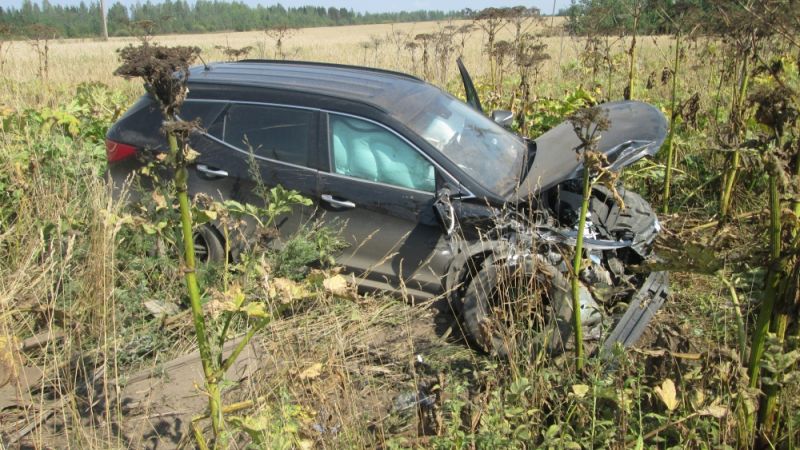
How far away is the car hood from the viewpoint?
4.36m

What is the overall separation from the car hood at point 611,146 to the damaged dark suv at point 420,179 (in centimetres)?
1

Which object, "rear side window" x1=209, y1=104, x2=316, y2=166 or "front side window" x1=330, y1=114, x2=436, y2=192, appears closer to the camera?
"front side window" x1=330, y1=114, x2=436, y2=192

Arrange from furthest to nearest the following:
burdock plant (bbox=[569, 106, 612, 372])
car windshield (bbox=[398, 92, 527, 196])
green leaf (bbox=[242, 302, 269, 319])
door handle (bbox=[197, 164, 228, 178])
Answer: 1. door handle (bbox=[197, 164, 228, 178])
2. car windshield (bbox=[398, 92, 527, 196])
3. burdock plant (bbox=[569, 106, 612, 372])
4. green leaf (bbox=[242, 302, 269, 319])

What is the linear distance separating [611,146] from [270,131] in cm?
239

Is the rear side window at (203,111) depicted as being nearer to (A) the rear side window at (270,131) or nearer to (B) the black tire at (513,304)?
(A) the rear side window at (270,131)

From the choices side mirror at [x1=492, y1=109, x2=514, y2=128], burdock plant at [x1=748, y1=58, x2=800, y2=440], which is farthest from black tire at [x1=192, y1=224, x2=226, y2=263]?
burdock plant at [x1=748, y1=58, x2=800, y2=440]

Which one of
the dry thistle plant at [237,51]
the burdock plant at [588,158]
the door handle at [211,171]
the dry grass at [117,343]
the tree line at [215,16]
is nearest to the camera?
the burdock plant at [588,158]

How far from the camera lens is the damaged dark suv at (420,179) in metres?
4.21

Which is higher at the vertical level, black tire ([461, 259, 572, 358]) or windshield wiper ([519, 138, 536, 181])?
windshield wiper ([519, 138, 536, 181])

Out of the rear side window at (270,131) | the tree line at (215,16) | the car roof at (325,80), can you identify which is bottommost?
the rear side window at (270,131)

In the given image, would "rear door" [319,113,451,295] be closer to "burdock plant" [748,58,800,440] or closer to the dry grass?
the dry grass

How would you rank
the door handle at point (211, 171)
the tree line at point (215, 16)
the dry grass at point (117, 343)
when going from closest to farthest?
the dry grass at point (117, 343) < the door handle at point (211, 171) < the tree line at point (215, 16)

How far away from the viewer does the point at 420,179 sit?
15.0 ft

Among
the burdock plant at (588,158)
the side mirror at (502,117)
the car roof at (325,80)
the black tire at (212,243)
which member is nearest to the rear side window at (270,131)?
the car roof at (325,80)
